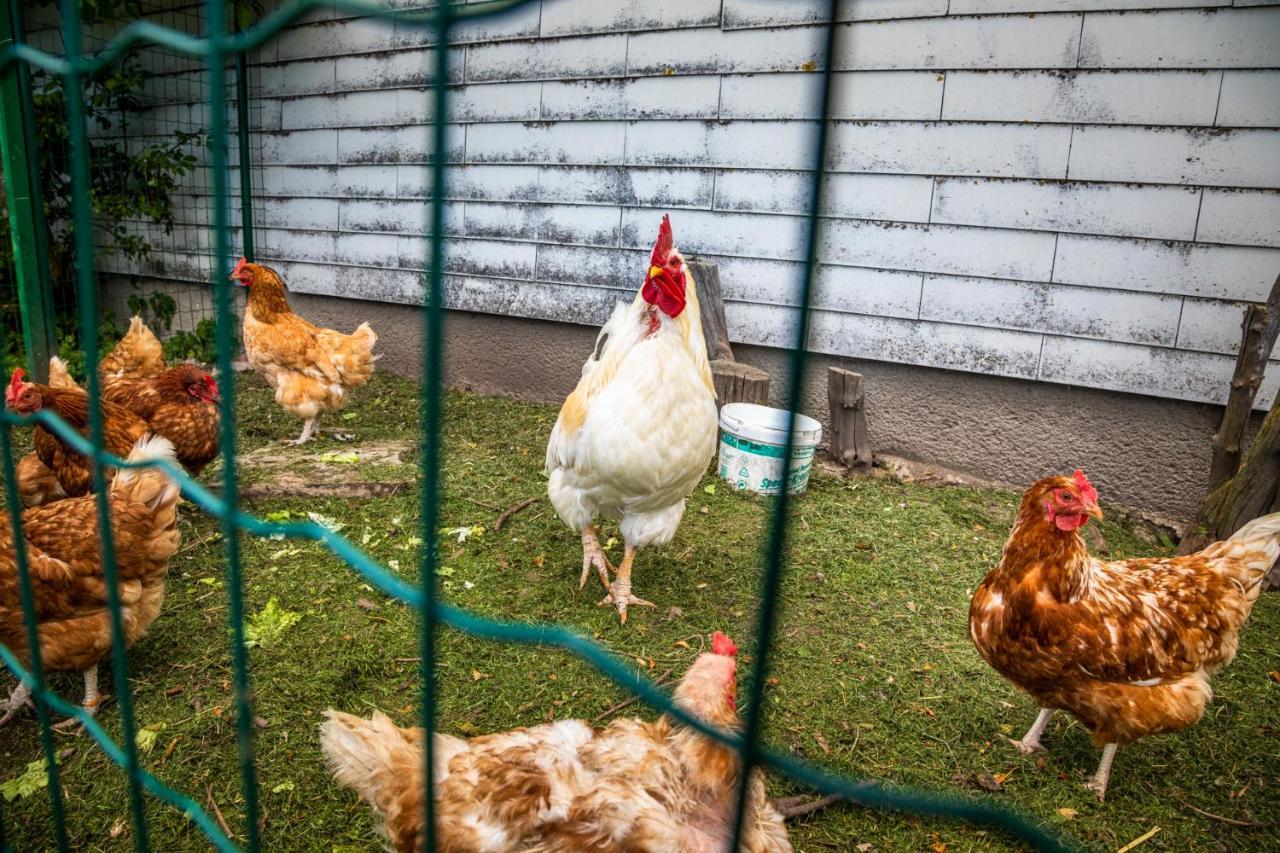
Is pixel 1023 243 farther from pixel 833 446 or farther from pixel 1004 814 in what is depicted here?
pixel 1004 814

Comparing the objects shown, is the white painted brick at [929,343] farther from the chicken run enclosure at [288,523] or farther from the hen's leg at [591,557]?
the chicken run enclosure at [288,523]

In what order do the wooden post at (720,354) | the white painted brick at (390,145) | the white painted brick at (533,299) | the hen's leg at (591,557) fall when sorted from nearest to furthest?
the hen's leg at (591,557), the wooden post at (720,354), the white painted brick at (533,299), the white painted brick at (390,145)

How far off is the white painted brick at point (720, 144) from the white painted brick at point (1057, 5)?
1065mm

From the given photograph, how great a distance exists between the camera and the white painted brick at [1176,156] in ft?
13.3

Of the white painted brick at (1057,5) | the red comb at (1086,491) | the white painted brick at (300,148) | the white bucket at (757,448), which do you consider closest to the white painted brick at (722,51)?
the white painted brick at (1057,5)

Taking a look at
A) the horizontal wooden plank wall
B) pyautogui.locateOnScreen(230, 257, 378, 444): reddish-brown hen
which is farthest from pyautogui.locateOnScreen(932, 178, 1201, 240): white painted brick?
pyautogui.locateOnScreen(230, 257, 378, 444): reddish-brown hen

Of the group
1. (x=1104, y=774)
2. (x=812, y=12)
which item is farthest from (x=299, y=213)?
(x=1104, y=774)

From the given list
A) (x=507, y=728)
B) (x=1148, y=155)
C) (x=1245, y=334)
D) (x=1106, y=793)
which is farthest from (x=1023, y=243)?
(x=507, y=728)

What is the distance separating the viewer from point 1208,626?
2.51 m

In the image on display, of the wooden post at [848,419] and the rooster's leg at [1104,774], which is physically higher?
the wooden post at [848,419]

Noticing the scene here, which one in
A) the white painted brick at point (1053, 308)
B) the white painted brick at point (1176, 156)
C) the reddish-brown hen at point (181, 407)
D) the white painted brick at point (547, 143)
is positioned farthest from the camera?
the white painted brick at point (547, 143)

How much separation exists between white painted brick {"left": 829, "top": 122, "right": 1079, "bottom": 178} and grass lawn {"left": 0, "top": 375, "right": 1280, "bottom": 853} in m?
2.01

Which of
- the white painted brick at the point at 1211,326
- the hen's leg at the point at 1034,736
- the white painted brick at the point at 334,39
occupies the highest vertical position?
the white painted brick at the point at 334,39

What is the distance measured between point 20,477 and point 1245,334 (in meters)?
5.55
